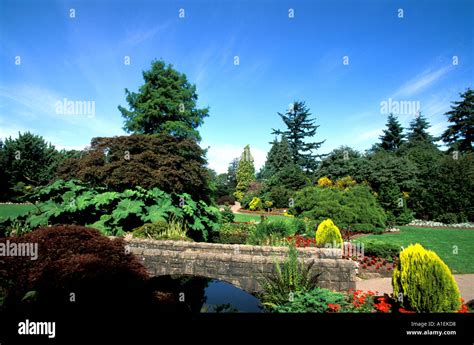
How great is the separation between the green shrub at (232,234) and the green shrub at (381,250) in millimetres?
4553

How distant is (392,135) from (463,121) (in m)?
7.33

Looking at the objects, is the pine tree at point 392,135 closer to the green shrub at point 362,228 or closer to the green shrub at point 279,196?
the green shrub at point 279,196

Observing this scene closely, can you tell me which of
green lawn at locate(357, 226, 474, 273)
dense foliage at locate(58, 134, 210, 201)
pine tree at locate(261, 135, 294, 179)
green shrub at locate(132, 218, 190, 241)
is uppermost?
pine tree at locate(261, 135, 294, 179)

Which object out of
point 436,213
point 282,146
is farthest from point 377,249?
point 282,146

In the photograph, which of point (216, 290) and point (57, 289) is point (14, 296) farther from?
point (216, 290)

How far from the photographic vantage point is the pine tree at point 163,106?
1582 centimetres

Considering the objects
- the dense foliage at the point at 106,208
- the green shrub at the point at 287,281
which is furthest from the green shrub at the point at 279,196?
the green shrub at the point at 287,281

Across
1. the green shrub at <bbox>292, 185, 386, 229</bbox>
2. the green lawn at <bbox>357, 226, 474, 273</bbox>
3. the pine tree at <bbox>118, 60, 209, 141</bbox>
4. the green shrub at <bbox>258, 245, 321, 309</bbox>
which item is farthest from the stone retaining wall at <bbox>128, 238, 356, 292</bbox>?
the pine tree at <bbox>118, 60, 209, 141</bbox>

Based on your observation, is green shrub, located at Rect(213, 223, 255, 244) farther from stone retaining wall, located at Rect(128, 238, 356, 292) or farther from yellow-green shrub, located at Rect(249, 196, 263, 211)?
yellow-green shrub, located at Rect(249, 196, 263, 211)

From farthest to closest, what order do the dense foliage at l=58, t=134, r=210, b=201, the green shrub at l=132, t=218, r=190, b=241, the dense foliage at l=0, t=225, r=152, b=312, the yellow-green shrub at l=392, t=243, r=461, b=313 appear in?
the dense foliage at l=58, t=134, r=210, b=201
the green shrub at l=132, t=218, r=190, b=241
the yellow-green shrub at l=392, t=243, r=461, b=313
the dense foliage at l=0, t=225, r=152, b=312

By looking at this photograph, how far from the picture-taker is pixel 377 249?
293 inches

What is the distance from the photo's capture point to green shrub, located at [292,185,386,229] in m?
12.3

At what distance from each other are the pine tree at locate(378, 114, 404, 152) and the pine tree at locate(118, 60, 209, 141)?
95.0 ft

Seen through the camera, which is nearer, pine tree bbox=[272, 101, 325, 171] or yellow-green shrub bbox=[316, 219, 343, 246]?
yellow-green shrub bbox=[316, 219, 343, 246]
